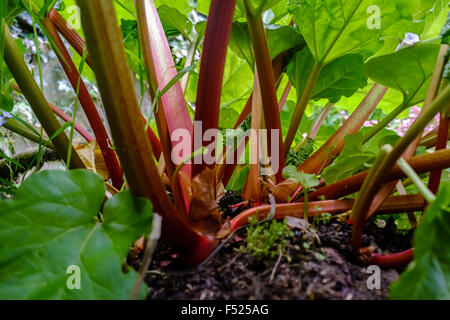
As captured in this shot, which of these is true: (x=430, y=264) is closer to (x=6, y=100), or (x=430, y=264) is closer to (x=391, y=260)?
(x=391, y=260)

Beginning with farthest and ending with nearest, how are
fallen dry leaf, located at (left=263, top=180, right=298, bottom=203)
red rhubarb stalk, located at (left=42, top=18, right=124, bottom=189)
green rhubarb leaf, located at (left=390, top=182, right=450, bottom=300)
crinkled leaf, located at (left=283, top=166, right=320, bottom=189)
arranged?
red rhubarb stalk, located at (left=42, top=18, right=124, bottom=189) < fallen dry leaf, located at (left=263, top=180, right=298, bottom=203) < crinkled leaf, located at (left=283, top=166, right=320, bottom=189) < green rhubarb leaf, located at (left=390, top=182, right=450, bottom=300)

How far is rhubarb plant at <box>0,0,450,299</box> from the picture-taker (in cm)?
33

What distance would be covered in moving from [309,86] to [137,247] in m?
0.45

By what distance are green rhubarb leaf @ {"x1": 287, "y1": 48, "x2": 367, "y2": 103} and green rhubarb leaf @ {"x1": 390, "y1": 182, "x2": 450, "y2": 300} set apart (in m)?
0.42

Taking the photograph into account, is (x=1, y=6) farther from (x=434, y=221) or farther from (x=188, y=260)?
(x=434, y=221)

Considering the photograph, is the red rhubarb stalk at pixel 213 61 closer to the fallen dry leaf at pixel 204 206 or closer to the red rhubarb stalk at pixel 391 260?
the fallen dry leaf at pixel 204 206

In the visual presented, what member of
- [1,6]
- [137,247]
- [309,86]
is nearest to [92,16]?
[1,6]

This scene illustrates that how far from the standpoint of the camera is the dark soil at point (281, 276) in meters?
0.35

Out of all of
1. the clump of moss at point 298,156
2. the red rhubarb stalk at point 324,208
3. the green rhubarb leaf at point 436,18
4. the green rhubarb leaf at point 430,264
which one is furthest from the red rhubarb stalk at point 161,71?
the green rhubarb leaf at point 436,18

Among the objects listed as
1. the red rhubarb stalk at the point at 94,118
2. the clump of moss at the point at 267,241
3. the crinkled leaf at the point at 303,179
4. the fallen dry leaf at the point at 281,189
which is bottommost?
the clump of moss at the point at 267,241

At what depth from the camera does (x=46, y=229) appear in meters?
0.35

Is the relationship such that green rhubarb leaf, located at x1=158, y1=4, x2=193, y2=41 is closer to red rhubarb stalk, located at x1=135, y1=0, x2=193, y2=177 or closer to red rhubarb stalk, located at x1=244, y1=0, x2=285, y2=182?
red rhubarb stalk, located at x1=135, y1=0, x2=193, y2=177

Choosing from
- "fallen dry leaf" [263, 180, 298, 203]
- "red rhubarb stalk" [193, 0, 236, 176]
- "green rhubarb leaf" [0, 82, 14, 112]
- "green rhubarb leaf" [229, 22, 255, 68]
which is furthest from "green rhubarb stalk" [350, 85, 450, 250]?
"green rhubarb leaf" [0, 82, 14, 112]

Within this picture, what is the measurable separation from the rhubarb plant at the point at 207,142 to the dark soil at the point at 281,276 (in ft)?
0.08
